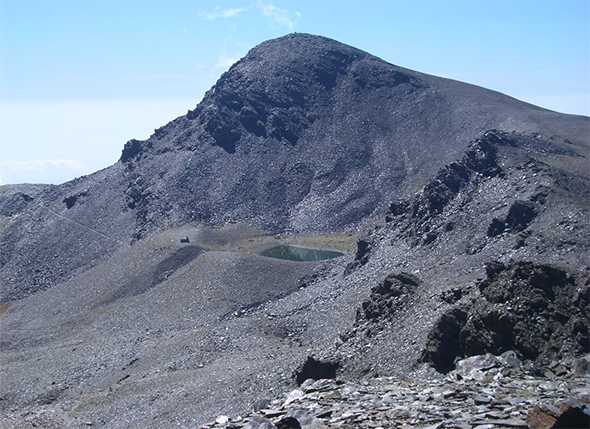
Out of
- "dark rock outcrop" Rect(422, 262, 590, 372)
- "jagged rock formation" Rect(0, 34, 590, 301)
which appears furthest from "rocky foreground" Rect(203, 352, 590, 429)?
"jagged rock formation" Rect(0, 34, 590, 301)

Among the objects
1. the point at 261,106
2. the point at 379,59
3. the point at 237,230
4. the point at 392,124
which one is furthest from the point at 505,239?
the point at 379,59

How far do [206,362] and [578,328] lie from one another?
30.0 m

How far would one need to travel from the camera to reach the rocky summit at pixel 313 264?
113 feet

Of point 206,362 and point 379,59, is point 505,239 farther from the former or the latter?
point 379,59

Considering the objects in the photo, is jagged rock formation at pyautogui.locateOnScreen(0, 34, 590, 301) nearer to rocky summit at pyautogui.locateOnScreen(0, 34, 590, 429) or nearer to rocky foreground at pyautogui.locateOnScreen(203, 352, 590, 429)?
rocky summit at pyautogui.locateOnScreen(0, 34, 590, 429)

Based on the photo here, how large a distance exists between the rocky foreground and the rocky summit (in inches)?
4.0

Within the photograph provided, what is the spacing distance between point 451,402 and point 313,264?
58.8 meters

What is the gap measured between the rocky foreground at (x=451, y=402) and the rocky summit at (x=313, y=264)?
101mm

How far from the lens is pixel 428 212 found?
252 feet

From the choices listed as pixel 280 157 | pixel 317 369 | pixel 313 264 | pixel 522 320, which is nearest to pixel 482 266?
pixel 317 369

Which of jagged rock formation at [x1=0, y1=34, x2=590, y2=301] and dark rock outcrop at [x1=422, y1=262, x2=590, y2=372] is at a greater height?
jagged rock formation at [x1=0, y1=34, x2=590, y2=301]

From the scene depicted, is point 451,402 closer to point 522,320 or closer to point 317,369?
point 522,320

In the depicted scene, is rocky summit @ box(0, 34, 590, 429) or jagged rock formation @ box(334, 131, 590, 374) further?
jagged rock formation @ box(334, 131, 590, 374)

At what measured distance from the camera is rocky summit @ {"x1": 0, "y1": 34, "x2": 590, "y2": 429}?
3459 cm
